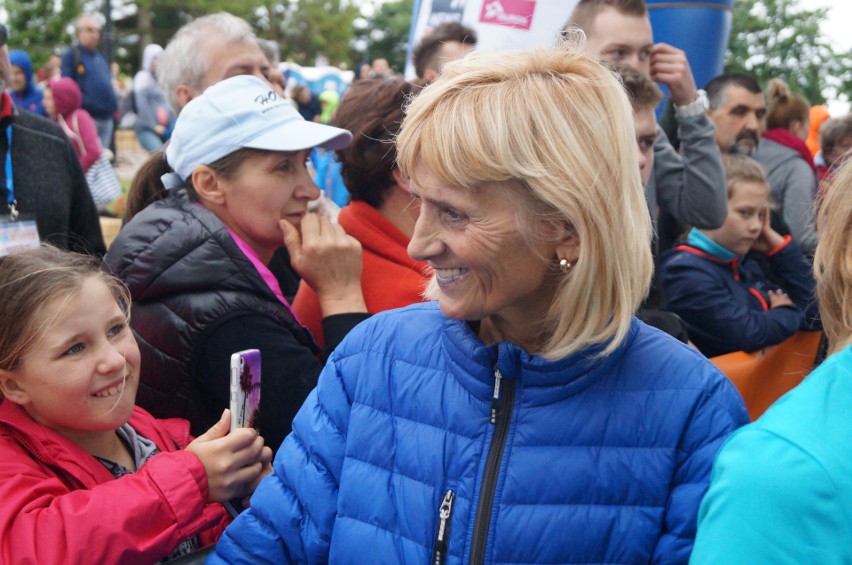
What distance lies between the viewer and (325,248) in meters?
2.79

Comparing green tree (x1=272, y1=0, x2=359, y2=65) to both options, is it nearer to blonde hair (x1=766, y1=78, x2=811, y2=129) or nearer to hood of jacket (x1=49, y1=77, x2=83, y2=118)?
hood of jacket (x1=49, y1=77, x2=83, y2=118)

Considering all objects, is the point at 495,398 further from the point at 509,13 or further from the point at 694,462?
the point at 509,13

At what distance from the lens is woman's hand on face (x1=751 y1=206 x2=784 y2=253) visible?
4.71m

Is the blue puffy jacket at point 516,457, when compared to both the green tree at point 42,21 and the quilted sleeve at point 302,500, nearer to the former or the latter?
the quilted sleeve at point 302,500

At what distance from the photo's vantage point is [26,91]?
9.80 metres

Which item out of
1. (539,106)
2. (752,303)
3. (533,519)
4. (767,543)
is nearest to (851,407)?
(767,543)

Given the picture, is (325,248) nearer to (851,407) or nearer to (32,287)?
(32,287)

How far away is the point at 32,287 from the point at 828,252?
1659 mm

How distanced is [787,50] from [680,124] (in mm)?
20596

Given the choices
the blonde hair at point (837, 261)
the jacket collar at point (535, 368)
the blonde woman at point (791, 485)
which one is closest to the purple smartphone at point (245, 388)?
the jacket collar at point (535, 368)

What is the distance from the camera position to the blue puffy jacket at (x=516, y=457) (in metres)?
1.54

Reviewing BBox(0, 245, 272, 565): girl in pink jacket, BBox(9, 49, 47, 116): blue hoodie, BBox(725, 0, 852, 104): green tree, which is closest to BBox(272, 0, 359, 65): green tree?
BBox(725, 0, 852, 104): green tree

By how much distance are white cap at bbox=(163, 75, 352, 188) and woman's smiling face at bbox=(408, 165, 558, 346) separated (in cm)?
118

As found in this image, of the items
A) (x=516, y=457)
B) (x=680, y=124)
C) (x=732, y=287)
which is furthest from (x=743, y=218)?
(x=516, y=457)
